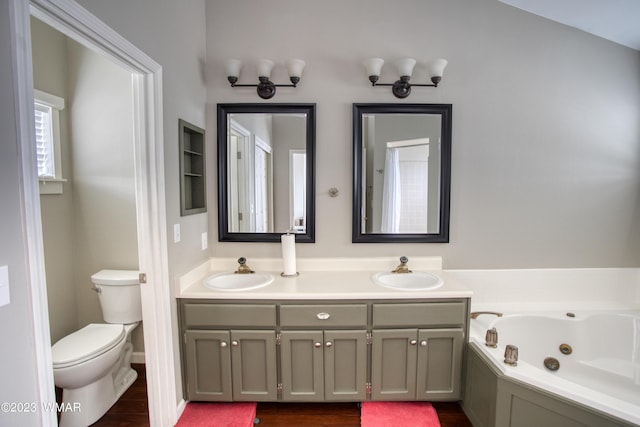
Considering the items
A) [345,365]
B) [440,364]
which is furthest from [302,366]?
[440,364]

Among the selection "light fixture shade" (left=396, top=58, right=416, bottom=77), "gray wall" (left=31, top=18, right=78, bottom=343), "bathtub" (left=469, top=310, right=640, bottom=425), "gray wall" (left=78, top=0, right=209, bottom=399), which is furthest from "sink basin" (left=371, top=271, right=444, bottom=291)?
"gray wall" (left=31, top=18, right=78, bottom=343)

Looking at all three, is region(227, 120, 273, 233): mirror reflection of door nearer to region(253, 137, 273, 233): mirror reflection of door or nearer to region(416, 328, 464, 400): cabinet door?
region(253, 137, 273, 233): mirror reflection of door

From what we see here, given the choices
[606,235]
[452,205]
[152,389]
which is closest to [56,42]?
[152,389]

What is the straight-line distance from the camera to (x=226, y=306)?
5.86 ft

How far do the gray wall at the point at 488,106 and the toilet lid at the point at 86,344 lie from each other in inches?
33.9

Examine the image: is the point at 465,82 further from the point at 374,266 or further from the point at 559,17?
the point at 374,266

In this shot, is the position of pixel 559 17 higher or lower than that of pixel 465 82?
higher

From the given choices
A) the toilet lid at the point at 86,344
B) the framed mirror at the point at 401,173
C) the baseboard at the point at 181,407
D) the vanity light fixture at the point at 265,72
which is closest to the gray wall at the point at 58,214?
the toilet lid at the point at 86,344

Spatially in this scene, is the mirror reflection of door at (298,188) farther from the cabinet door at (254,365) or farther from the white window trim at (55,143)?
the white window trim at (55,143)

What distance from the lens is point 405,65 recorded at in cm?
201

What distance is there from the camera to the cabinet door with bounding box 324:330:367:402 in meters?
1.80

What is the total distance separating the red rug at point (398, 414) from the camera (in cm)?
176

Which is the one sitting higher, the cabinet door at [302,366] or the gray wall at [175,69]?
the gray wall at [175,69]

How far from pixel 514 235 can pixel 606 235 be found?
2.34ft
